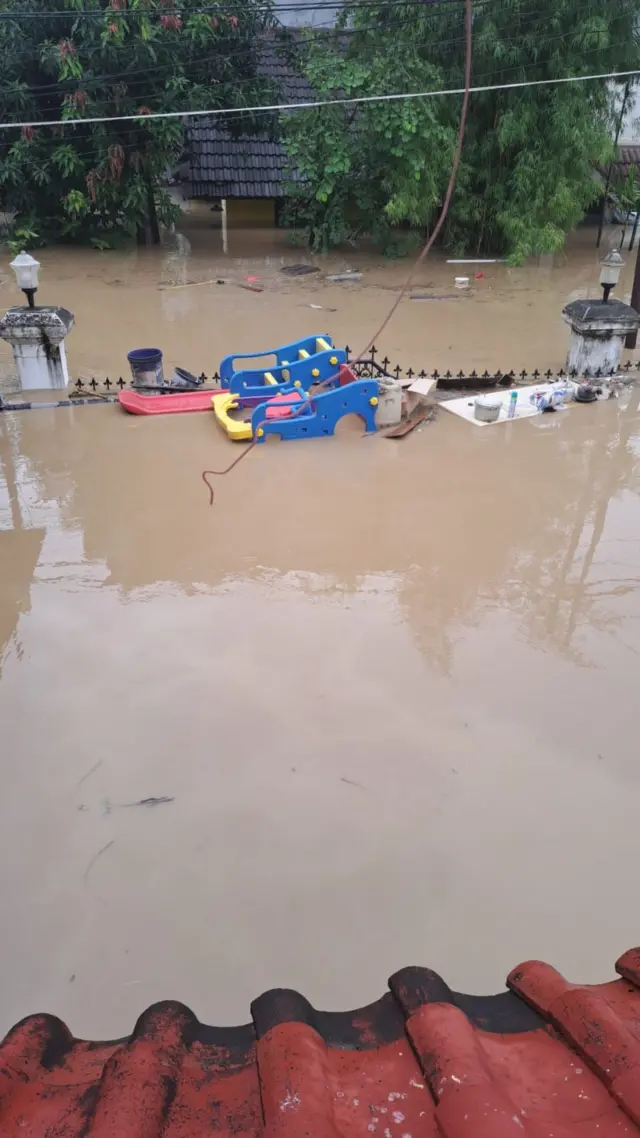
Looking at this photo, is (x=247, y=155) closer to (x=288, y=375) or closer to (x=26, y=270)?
(x=26, y=270)

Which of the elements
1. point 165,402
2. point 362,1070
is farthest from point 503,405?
point 362,1070

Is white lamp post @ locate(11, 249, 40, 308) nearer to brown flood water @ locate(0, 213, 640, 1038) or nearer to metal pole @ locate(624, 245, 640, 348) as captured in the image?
brown flood water @ locate(0, 213, 640, 1038)

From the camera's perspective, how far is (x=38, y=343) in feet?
28.6

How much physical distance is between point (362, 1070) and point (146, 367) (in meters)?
8.09

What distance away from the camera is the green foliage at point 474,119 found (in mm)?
13992

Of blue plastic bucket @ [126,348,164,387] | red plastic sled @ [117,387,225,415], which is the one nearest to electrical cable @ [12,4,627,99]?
blue plastic bucket @ [126,348,164,387]

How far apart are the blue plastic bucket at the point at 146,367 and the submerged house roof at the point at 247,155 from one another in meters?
9.46

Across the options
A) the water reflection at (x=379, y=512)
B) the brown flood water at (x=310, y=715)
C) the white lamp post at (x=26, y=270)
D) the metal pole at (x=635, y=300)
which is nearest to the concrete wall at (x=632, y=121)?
the metal pole at (x=635, y=300)

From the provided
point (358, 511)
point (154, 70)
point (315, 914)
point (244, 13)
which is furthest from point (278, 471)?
point (244, 13)

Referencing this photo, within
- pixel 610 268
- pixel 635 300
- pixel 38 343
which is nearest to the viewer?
pixel 38 343

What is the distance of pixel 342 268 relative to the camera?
1538cm

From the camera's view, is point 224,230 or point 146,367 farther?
point 224,230

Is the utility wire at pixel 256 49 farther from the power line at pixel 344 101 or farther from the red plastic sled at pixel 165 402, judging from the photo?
the red plastic sled at pixel 165 402

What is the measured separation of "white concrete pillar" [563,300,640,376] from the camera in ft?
30.1
